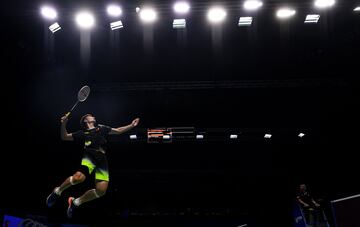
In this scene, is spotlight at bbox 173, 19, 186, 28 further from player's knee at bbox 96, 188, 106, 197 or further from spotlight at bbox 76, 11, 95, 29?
player's knee at bbox 96, 188, 106, 197

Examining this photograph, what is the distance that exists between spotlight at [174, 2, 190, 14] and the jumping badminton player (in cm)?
267

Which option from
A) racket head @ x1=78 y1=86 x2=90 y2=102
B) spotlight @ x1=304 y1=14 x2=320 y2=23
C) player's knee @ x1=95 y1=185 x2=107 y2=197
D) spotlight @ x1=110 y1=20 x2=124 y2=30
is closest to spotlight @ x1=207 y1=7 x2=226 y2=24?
spotlight @ x1=304 y1=14 x2=320 y2=23

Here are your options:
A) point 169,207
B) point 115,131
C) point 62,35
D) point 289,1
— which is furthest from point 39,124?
point 289,1

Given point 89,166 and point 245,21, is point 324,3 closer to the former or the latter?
point 245,21

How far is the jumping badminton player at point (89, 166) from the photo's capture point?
656cm

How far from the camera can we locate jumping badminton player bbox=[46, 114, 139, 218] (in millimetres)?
6559

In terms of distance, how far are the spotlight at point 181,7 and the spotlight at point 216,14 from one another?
48 centimetres

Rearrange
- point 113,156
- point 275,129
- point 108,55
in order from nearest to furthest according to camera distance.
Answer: point 108,55 < point 275,129 < point 113,156

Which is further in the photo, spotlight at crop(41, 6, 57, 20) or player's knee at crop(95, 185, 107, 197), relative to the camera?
spotlight at crop(41, 6, 57, 20)

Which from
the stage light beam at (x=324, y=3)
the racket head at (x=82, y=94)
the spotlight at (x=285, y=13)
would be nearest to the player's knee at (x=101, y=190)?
the racket head at (x=82, y=94)

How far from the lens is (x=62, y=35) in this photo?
8805 mm

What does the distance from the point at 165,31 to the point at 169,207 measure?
7.70m

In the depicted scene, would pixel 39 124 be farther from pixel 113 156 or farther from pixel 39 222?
pixel 113 156

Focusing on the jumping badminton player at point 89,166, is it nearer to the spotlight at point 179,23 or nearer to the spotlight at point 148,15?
the spotlight at point 148,15
